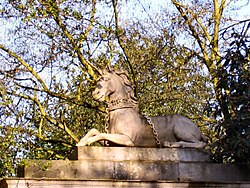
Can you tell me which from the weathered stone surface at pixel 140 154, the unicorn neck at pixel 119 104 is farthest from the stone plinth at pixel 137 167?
the unicorn neck at pixel 119 104

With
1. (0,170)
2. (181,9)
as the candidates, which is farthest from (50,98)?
(181,9)

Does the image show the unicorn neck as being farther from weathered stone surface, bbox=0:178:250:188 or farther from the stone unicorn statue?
weathered stone surface, bbox=0:178:250:188

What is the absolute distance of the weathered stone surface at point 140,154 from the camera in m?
12.2

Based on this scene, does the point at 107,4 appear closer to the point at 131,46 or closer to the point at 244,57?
the point at 131,46

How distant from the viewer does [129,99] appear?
1322 cm

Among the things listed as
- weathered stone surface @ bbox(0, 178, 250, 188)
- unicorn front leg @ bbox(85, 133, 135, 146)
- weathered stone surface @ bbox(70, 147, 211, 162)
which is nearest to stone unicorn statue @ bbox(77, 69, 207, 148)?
unicorn front leg @ bbox(85, 133, 135, 146)

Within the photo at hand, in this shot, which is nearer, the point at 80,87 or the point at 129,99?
the point at 129,99

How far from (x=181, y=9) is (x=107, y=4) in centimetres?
311

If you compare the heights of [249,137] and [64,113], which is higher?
[64,113]

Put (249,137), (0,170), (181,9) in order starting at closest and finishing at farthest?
(249,137) < (0,170) < (181,9)

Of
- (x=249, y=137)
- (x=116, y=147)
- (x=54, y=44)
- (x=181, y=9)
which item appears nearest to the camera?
(x=116, y=147)

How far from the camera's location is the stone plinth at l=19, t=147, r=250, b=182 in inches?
468

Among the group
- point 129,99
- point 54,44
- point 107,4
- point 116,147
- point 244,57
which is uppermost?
point 107,4

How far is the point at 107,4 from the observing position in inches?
750
